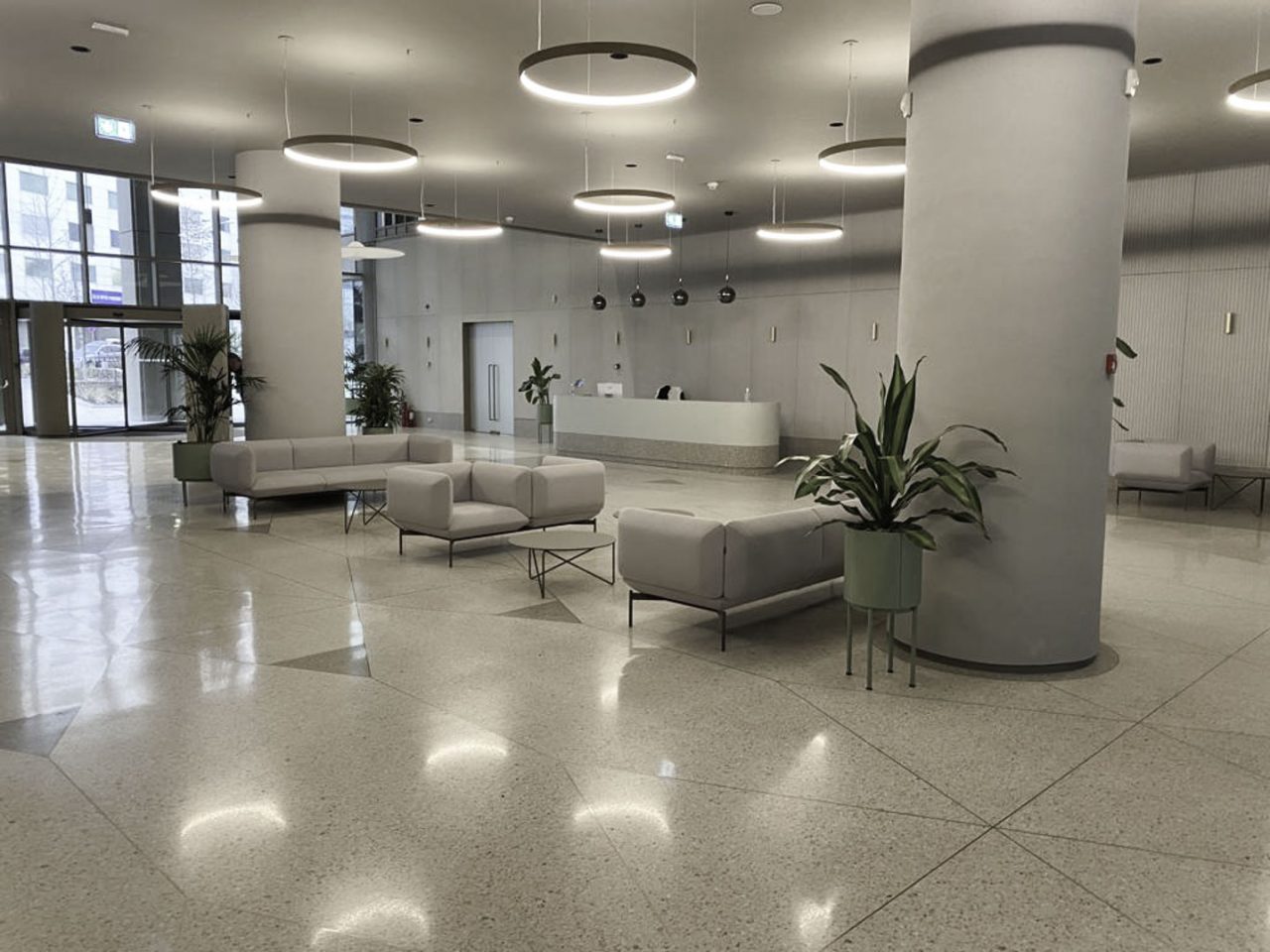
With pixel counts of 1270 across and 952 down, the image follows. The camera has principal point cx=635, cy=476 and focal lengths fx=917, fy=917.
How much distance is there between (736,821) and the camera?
3.06 m

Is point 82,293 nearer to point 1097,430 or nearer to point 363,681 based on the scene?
point 363,681

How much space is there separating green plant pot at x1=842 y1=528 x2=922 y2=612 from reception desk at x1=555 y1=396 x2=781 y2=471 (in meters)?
9.45

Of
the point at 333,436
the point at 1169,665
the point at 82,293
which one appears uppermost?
the point at 82,293

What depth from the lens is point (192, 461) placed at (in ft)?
32.9

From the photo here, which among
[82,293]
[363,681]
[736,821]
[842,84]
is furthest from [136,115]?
[82,293]

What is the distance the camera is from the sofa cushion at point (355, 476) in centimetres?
900

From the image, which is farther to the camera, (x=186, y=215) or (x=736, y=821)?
(x=186, y=215)

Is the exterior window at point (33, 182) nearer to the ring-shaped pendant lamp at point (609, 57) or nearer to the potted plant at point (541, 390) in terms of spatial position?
Answer: the potted plant at point (541, 390)

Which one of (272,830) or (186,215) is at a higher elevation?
(186,215)

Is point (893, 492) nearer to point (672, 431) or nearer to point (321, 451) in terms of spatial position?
point (321, 451)

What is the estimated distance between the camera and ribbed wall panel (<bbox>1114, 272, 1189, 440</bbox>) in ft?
37.4

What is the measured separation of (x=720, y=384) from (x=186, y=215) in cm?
1282

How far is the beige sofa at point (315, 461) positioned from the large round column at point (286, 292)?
558 mm

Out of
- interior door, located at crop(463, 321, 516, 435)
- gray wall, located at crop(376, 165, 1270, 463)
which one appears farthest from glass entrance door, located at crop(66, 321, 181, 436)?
interior door, located at crop(463, 321, 516, 435)
